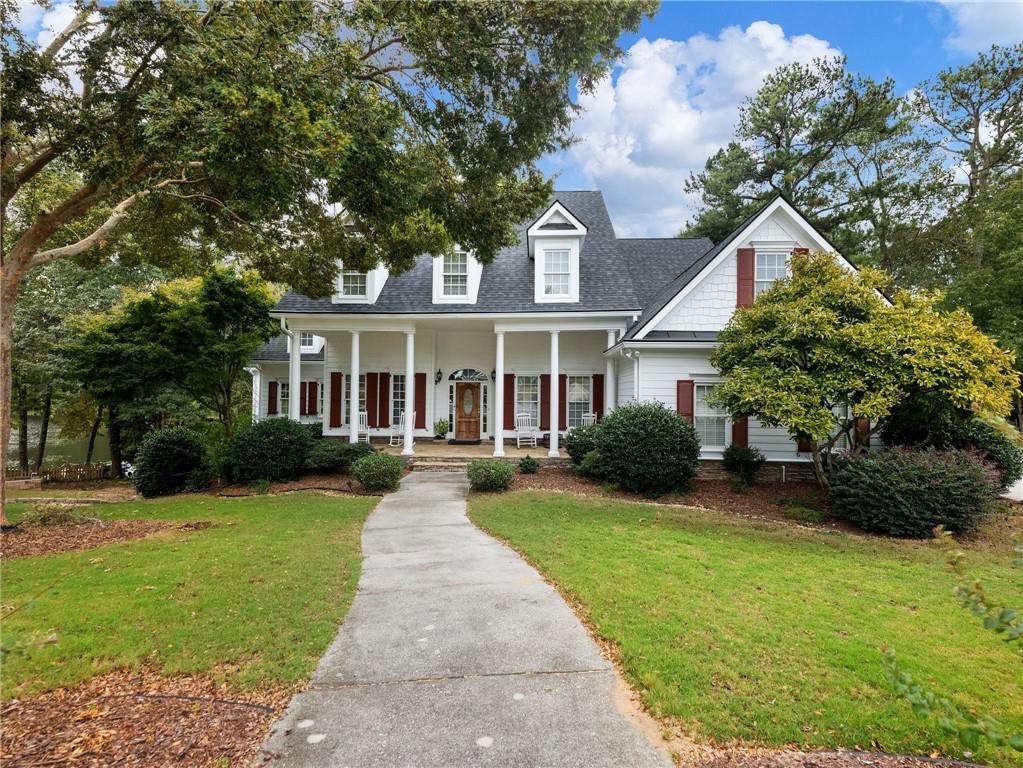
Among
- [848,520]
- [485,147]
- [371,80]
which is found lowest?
[848,520]

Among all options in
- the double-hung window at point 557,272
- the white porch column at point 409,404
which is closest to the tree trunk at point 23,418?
the white porch column at point 409,404

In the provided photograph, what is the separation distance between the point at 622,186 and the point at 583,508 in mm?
17000

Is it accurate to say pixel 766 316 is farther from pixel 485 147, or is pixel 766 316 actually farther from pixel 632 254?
pixel 632 254

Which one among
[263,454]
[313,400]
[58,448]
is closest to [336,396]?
[313,400]

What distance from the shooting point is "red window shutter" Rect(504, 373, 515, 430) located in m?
17.2

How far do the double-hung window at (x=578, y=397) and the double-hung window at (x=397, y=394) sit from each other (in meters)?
5.97

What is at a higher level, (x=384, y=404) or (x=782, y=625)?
(x=384, y=404)

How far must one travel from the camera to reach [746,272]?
13.1m

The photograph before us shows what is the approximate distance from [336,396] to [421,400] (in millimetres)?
3026

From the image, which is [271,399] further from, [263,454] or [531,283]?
[531,283]

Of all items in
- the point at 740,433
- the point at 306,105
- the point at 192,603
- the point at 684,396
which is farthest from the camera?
the point at 684,396

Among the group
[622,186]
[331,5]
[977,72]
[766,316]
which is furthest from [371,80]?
[977,72]

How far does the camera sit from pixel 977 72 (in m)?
20.1

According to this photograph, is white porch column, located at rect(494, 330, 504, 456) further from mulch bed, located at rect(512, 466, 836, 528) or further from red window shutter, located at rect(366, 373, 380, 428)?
red window shutter, located at rect(366, 373, 380, 428)
